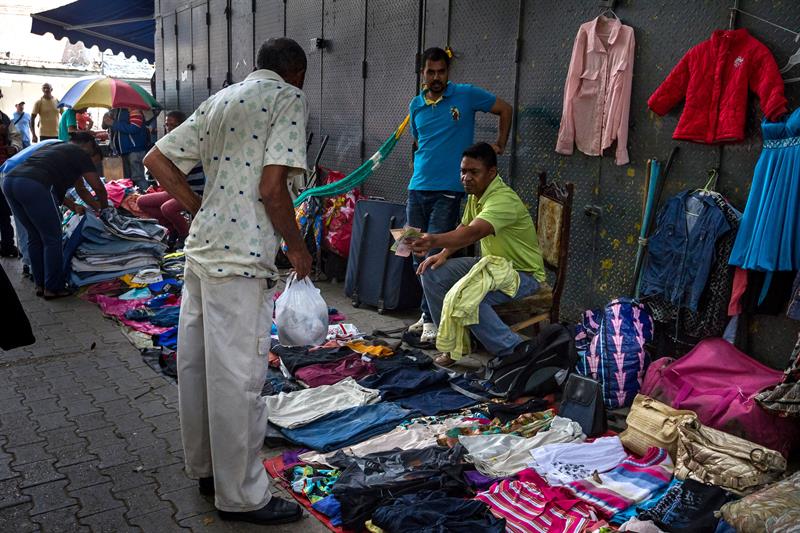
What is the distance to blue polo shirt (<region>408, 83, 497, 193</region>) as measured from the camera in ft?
19.3


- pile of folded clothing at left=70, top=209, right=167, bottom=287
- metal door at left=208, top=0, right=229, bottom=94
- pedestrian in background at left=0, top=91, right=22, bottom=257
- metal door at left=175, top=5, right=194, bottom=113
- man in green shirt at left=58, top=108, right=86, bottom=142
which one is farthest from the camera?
man in green shirt at left=58, top=108, right=86, bottom=142

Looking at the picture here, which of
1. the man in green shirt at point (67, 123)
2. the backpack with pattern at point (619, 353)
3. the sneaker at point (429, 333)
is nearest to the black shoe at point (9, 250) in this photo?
the man in green shirt at point (67, 123)

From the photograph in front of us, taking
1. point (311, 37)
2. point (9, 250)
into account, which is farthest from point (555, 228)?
point (9, 250)

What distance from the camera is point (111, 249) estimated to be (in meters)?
7.57

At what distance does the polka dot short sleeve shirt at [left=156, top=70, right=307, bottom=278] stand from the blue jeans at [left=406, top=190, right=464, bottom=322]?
9.93 ft

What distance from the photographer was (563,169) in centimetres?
578

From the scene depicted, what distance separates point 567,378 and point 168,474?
2376 mm

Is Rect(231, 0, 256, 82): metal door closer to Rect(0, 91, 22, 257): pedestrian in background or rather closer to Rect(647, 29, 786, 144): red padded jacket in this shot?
Rect(0, 91, 22, 257): pedestrian in background

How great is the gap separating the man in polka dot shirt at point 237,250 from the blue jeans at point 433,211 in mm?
2949

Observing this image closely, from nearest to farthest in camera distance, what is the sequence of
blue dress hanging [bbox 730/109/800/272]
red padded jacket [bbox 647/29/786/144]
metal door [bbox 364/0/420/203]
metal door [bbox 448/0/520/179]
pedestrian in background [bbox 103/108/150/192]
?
blue dress hanging [bbox 730/109/800/272], red padded jacket [bbox 647/29/786/144], metal door [bbox 448/0/520/179], metal door [bbox 364/0/420/203], pedestrian in background [bbox 103/108/150/192]

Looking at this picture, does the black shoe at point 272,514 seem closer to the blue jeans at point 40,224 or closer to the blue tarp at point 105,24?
the blue jeans at point 40,224

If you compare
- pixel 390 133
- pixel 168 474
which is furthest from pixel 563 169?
pixel 168 474

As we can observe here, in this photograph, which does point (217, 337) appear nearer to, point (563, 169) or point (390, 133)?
point (563, 169)

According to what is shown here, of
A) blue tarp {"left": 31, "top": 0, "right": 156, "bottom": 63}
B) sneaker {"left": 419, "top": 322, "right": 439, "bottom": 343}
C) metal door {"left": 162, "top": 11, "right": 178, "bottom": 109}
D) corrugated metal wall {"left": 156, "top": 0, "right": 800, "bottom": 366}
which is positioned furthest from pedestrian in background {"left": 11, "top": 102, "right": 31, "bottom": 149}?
sneaker {"left": 419, "top": 322, "right": 439, "bottom": 343}
